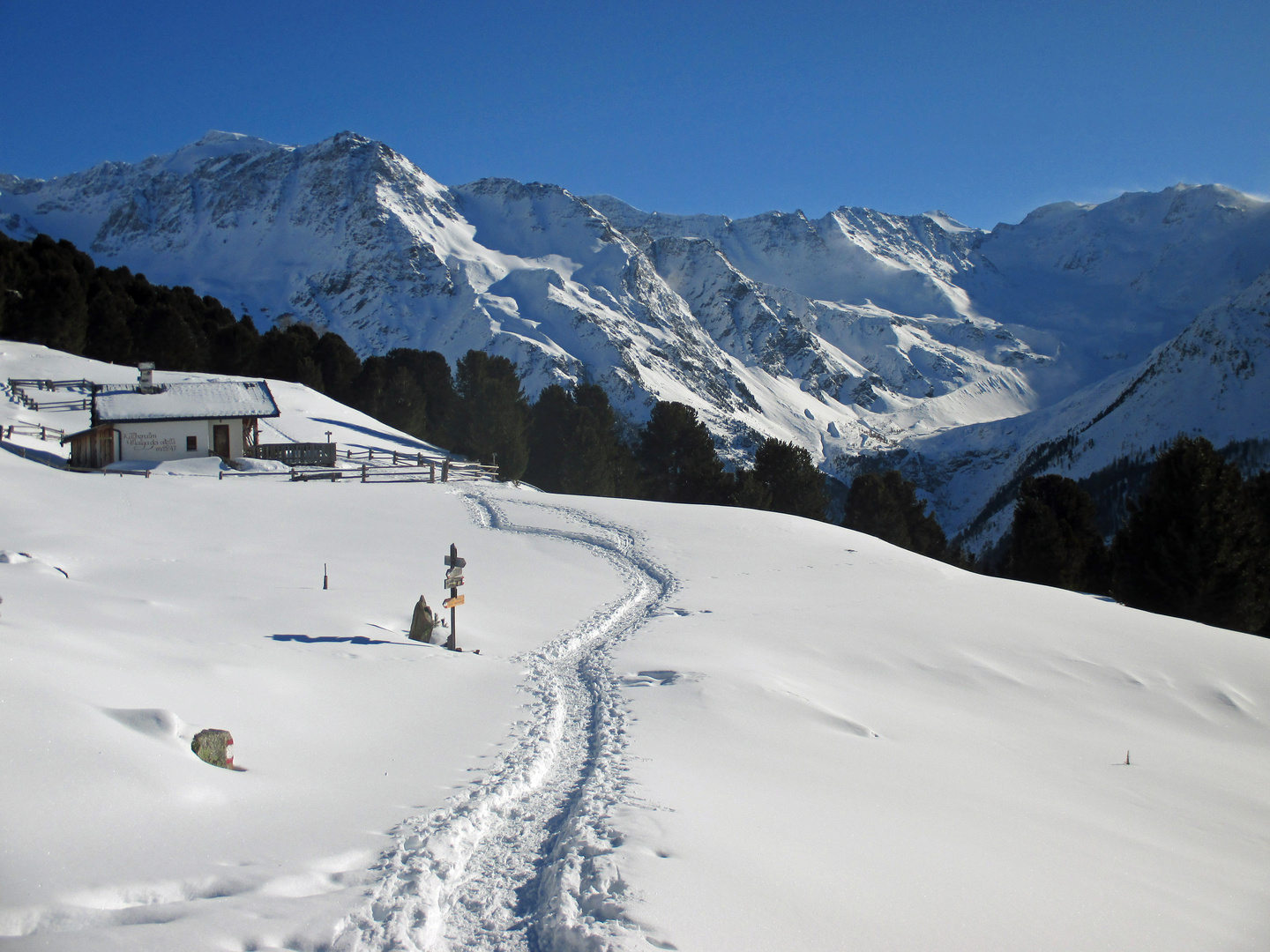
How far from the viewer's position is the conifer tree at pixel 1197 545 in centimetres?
3147

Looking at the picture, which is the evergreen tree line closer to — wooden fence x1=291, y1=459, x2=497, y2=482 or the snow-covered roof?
→ wooden fence x1=291, y1=459, x2=497, y2=482

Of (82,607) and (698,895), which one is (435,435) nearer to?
(82,607)

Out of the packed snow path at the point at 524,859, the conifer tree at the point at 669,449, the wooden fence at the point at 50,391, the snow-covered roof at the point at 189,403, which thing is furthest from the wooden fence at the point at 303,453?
the packed snow path at the point at 524,859

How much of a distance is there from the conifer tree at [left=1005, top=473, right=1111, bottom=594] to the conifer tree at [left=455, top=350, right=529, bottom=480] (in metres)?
38.2

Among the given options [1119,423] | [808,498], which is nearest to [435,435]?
[808,498]

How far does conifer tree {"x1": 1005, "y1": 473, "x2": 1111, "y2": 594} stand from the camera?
41375mm

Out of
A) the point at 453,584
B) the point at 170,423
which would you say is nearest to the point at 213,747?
the point at 453,584

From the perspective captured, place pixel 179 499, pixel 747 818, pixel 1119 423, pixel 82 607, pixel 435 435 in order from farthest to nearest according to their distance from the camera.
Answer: pixel 1119 423 → pixel 435 435 → pixel 179 499 → pixel 82 607 → pixel 747 818

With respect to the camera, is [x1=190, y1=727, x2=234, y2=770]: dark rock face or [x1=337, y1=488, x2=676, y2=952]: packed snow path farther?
[x1=190, y1=727, x2=234, y2=770]: dark rock face

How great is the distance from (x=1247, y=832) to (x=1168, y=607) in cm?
2701

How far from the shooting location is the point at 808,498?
54.1 meters

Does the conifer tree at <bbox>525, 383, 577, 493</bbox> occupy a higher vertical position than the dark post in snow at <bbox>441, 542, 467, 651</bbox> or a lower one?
higher

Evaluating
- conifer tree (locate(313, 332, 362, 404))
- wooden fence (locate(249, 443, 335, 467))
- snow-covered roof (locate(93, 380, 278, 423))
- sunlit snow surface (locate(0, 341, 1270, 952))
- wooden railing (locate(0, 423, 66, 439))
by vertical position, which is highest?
conifer tree (locate(313, 332, 362, 404))

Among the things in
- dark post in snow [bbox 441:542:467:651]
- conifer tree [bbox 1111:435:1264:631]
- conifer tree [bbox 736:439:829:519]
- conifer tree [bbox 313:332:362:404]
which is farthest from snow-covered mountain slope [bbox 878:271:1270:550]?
dark post in snow [bbox 441:542:467:651]
